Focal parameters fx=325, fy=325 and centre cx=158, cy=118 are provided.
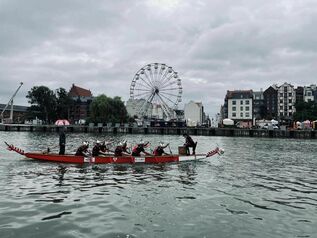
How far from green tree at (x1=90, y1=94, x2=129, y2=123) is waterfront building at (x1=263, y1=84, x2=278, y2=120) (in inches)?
2839

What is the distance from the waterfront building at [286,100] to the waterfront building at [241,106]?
1398 cm

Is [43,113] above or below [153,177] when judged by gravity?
above

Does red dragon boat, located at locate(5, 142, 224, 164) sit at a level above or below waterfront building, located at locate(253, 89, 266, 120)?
below

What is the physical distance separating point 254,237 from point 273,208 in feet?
13.9

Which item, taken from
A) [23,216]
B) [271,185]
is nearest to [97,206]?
[23,216]

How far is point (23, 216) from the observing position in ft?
42.1

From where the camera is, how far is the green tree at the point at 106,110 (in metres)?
136

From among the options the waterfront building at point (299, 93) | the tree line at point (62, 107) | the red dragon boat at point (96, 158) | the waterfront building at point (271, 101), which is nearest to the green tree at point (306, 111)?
the waterfront building at point (271, 101)

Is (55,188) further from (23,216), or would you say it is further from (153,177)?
(153,177)

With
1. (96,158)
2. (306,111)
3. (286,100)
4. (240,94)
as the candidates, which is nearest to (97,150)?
(96,158)

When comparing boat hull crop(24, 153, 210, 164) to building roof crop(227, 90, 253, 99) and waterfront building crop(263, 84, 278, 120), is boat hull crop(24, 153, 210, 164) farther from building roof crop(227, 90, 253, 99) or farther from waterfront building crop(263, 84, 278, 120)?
waterfront building crop(263, 84, 278, 120)

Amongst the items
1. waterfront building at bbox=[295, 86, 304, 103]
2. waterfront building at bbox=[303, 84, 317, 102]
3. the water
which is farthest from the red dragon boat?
waterfront building at bbox=[295, 86, 304, 103]

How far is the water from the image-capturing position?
38.6 ft

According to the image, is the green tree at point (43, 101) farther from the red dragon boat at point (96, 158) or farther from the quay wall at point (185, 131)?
the red dragon boat at point (96, 158)
